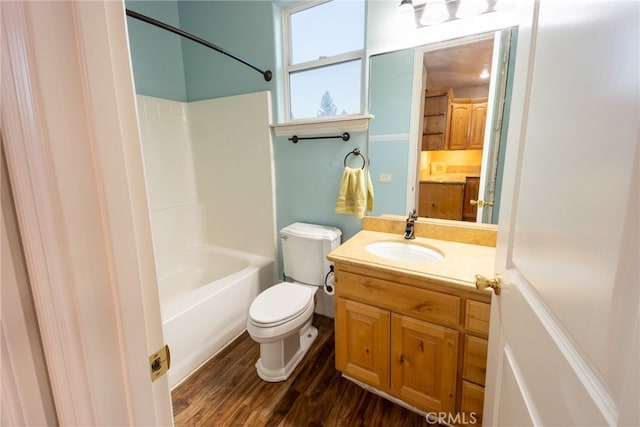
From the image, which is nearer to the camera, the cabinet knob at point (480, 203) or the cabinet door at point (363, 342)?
the cabinet door at point (363, 342)

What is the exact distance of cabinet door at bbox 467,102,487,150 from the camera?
56.4 inches

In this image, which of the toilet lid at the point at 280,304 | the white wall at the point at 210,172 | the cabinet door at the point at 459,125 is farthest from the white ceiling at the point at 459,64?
the toilet lid at the point at 280,304

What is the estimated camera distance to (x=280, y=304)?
1.69 metres

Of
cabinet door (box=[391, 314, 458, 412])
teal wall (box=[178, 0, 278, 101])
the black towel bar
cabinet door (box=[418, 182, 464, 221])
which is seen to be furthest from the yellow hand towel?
teal wall (box=[178, 0, 278, 101])

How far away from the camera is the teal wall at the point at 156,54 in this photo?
2.16m

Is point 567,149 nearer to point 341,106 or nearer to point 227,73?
point 341,106

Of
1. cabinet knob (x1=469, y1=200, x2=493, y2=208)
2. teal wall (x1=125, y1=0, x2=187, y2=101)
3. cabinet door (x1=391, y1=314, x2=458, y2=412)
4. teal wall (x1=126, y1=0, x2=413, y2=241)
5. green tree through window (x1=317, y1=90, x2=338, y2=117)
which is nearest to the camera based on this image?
cabinet door (x1=391, y1=314, x2=458, y2=412)

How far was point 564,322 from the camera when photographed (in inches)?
18.8

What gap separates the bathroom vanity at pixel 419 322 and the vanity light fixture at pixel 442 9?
44.6 inches

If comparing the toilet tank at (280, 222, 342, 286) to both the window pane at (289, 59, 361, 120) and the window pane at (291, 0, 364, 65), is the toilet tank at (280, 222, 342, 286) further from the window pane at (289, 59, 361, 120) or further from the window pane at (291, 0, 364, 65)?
the window pane at (291, 0, 364, 65)

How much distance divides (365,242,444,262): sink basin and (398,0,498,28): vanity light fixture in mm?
1247

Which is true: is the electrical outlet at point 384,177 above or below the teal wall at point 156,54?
below

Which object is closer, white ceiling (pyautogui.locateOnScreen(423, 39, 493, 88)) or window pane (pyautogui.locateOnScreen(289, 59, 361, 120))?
white ceiling (pyautogui.locateOnScreen(423, 39, 493, 88))

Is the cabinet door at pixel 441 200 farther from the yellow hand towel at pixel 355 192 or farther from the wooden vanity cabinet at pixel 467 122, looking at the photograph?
the yellow hand towel at pixel 355 192
